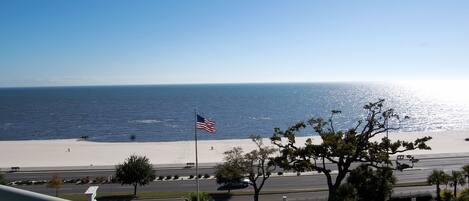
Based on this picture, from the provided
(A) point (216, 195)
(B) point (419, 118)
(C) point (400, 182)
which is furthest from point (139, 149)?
(B) point (419, 118)

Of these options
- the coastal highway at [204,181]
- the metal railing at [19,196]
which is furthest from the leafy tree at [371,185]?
the metal railing at [19,196]

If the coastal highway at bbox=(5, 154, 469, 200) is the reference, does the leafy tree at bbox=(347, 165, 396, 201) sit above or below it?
above

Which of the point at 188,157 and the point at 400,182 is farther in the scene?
the point at 188,157

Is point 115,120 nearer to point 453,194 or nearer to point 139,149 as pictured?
point 139,149

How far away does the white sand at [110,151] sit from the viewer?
68188 mm

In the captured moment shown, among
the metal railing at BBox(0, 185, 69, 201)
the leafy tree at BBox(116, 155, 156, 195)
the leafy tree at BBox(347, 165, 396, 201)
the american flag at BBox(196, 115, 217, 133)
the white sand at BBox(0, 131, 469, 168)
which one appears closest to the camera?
the metal railing at BBox(0, 185, 69, 201)

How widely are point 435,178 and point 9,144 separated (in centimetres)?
8000

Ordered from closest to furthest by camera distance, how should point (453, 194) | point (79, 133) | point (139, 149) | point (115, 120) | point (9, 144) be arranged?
point (453, 194) < point (139, 149) < point (9, 144) < point (79, 133) < point (115, 120)

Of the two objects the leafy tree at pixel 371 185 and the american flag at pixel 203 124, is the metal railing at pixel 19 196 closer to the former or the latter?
the american flag at pixel 203 124

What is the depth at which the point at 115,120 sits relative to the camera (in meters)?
141

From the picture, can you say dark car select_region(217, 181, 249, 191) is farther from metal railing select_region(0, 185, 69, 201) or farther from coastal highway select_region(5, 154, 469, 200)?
metal railing select_region(0, 185, 69, 201)

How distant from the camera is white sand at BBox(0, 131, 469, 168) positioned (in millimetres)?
68188

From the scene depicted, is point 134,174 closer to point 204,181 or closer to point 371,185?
point 204,181

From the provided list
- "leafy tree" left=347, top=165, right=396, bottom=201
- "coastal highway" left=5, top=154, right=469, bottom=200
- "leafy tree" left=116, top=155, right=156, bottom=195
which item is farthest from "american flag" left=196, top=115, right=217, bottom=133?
"leafy tree" left=116, top=155, right=156, bottom=195
